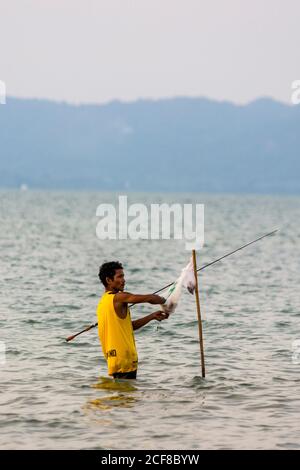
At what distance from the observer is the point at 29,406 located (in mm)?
14867

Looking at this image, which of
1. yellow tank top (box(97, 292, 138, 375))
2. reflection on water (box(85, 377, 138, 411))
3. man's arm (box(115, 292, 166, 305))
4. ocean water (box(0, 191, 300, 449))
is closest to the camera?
ocean water (box(0, 191, 300, 449))

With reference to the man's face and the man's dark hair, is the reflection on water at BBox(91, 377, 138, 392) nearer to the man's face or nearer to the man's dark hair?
the man's face

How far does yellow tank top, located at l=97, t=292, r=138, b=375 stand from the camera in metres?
14.5

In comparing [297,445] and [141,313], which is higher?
[141,313]

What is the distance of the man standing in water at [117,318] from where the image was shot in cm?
1441

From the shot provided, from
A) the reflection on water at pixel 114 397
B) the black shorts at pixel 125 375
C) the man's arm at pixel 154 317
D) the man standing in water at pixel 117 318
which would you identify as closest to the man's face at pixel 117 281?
the man standing in water at pixel 117 318

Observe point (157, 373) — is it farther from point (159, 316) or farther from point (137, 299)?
point (137, 299)

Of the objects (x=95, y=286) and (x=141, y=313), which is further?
(x=95, y=286)

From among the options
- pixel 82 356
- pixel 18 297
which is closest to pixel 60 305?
pixel 18 297

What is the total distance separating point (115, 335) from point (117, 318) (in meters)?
0.28

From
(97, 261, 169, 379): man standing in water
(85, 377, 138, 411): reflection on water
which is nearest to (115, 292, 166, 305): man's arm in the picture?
(97, 261, 169, 379): man standing in water
